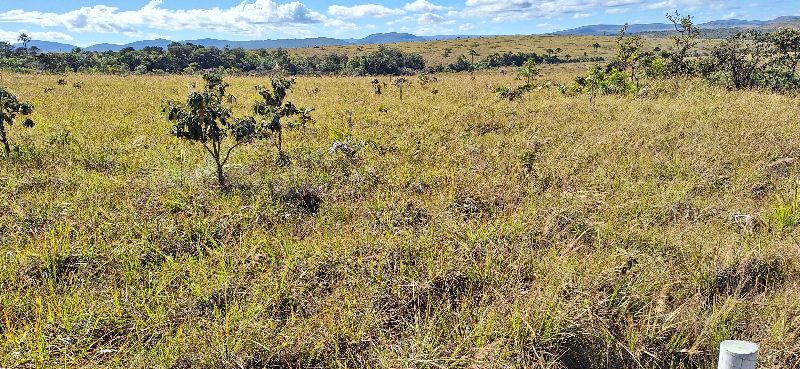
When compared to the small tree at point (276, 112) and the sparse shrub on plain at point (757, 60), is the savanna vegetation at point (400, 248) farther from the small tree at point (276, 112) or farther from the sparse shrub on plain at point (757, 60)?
the sparse shrub on plain at point (757, 60)

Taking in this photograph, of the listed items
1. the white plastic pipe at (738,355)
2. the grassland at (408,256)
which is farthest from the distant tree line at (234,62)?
the white plastic pipe at (738,355)

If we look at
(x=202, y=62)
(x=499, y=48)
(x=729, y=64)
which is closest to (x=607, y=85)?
(x=729, y=64)

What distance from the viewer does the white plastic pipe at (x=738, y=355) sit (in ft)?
6.45

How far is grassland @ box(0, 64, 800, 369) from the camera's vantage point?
302 cm

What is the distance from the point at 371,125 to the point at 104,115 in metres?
7.25

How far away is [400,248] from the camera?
421cm

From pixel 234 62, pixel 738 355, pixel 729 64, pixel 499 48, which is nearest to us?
pixel 738 355

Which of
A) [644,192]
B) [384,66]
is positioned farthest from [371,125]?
[384,66]

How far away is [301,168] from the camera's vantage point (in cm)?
702

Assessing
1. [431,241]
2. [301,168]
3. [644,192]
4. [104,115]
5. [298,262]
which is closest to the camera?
[298,262]

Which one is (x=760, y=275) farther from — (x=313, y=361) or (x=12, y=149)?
(x=12, y=149)

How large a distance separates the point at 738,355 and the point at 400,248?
2.70 m

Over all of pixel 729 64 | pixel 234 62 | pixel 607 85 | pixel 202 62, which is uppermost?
pixel 202 62

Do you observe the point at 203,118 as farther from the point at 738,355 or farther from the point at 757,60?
the point at 757,60
